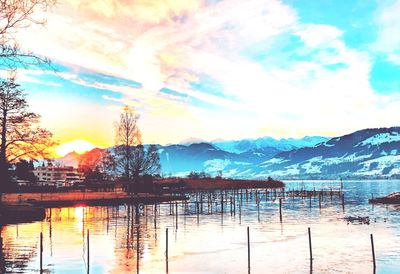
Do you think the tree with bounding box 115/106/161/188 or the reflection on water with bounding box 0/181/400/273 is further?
the tree with bounding box 115/106/161/188

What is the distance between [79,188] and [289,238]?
90.5 metres

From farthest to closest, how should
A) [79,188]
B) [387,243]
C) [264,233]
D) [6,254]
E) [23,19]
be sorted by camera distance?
[79,188] < [264,233] < [387,243] < [6,254] < [23,19]

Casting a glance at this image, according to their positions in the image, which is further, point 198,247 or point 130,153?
point 130,153

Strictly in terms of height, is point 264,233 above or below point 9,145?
below

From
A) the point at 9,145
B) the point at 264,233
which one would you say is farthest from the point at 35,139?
the point at 264,233

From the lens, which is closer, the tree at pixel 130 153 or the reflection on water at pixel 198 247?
the reflection on water at pixel 198 247

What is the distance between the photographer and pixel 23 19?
40.4 feet

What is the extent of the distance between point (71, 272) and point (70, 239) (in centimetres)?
1765

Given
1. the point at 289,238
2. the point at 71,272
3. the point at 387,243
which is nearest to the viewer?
the point at 71,272

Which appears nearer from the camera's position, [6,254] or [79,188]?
[6,254]

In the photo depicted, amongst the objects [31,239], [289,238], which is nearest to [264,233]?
[289,238]

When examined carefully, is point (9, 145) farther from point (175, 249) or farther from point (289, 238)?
point (289, 238)

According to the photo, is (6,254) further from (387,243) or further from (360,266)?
(387,243)

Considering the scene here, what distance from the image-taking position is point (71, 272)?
31234mm
